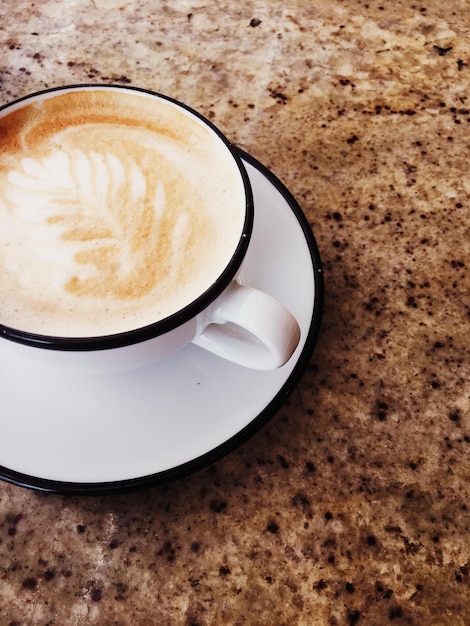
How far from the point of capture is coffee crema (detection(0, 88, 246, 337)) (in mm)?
585

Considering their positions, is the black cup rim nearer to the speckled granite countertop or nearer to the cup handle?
the cup handle

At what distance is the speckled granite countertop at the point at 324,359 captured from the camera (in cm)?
57

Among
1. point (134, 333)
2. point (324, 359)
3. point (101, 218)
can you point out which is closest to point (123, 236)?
point (101, 218)

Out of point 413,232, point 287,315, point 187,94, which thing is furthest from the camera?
point 187,94

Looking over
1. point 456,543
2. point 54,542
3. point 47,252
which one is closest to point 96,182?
point 47,252

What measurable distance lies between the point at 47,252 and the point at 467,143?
2.13 feet

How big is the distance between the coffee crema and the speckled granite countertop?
0.19 meters

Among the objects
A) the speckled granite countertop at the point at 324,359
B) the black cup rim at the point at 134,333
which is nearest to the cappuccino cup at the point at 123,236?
the black cup rim at the point at 134,333

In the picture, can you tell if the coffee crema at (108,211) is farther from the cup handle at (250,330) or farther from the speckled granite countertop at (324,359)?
the speckled granite countertop at (324,359)

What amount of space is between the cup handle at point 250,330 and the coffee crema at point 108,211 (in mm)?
31

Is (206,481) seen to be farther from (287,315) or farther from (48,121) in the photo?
(48,121)

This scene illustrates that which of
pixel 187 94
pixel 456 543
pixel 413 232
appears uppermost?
pixel 187 94

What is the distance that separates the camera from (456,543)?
0.60m

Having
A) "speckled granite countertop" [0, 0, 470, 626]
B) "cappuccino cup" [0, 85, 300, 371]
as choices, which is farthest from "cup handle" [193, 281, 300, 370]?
"speckled granite countertop" [0, 0, 470, 626]
